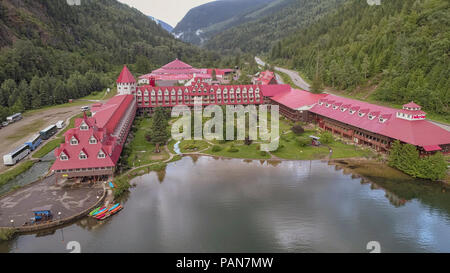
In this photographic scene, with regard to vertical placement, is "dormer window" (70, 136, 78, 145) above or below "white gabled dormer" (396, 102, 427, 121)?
below

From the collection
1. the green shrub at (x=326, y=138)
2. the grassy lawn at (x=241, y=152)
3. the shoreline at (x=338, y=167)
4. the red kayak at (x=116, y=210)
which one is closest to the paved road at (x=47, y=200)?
the shoreline at (x=338, y=167)

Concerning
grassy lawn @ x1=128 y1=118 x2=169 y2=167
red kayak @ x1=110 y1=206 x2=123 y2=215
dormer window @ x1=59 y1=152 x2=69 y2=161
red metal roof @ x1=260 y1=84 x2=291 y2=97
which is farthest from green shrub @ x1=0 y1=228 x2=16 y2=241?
red metal roof @ x1=260 y1=84 x2=291 y2=97

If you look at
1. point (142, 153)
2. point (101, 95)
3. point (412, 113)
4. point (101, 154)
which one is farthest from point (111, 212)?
point (101, 95)

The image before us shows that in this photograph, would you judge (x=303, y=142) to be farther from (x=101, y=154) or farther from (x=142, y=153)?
(x=101, y=154)

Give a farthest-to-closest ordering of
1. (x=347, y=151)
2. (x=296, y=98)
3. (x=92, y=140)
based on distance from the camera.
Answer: (x=296, y=98) < (x=347, y=151) < (x=92, y=140)

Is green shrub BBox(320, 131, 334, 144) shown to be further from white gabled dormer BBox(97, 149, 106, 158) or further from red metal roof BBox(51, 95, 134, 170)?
white gabled dormer BBox(97, 149, 106, 158)
